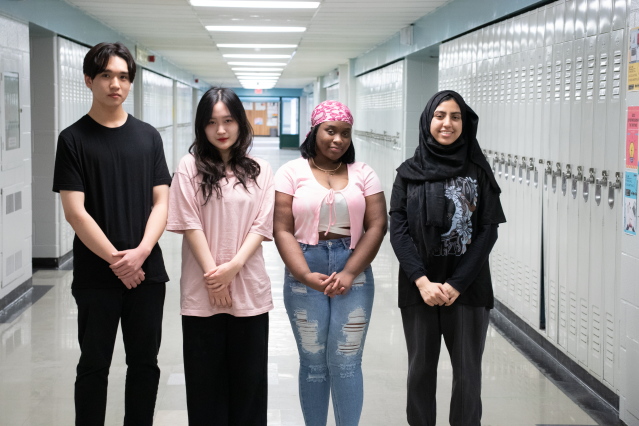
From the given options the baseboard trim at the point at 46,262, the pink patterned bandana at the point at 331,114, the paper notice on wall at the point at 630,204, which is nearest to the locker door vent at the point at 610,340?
the paper notice on wall at the point at 630,204

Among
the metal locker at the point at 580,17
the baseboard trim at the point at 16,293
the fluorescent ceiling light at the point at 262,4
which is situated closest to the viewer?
the metal locker at the point at 580,17

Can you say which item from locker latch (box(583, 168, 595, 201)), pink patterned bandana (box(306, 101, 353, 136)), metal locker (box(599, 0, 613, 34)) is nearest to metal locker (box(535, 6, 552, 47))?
metal locker (box(599, 0, 613, 34))

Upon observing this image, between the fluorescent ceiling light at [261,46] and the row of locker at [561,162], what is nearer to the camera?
the row of locker at [561,162]

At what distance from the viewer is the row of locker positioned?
3344 millimetres

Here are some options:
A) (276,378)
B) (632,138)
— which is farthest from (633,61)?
(276,378)

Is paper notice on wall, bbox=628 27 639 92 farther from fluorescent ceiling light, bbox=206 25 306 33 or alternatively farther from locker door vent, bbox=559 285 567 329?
fluorescent ceiling light, bbox=206 25 306 33

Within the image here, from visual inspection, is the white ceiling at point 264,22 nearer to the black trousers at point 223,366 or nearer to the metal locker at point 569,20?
the metal locker at point 569,20

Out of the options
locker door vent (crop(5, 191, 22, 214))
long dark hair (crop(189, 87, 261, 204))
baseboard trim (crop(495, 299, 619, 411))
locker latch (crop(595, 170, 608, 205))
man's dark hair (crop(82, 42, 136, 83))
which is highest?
man's dark hair (crop(82, 42, 136, 83))

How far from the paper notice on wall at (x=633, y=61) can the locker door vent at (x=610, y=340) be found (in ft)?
3.78

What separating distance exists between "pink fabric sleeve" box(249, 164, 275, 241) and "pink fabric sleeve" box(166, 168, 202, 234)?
0.20 meters

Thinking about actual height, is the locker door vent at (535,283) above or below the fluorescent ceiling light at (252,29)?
below

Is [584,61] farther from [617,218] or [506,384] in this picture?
[506,384]

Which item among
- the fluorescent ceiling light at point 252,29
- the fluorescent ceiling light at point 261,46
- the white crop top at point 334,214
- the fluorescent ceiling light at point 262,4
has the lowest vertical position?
the white crop top at point 334,214

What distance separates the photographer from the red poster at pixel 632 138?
9.33 ft
